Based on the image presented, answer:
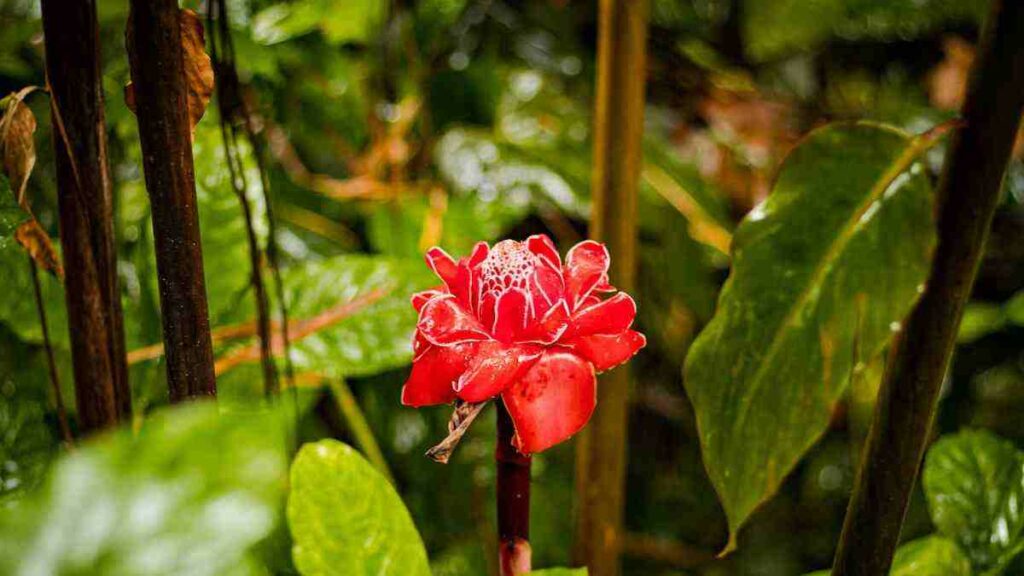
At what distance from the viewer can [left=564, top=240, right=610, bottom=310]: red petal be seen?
351mm

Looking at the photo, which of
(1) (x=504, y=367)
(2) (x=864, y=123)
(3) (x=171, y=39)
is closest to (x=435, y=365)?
(1) (x=504, y=367)

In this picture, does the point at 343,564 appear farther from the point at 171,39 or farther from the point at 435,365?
the point at 171,39

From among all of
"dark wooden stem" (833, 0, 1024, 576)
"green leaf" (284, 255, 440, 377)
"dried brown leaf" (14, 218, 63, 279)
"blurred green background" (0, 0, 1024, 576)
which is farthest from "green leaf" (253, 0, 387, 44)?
"dark wooden stem" (833, 0, 1024, 576)

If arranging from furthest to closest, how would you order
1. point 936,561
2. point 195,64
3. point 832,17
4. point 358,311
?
point 832,17, point 358,311, point 936,561, point 195,64

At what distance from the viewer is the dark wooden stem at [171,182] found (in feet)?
0.88

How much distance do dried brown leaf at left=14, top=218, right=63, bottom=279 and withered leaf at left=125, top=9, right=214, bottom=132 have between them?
0.29 feet

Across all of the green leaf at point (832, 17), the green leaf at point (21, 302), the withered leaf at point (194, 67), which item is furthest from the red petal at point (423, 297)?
the green leaf at point (832, 17)

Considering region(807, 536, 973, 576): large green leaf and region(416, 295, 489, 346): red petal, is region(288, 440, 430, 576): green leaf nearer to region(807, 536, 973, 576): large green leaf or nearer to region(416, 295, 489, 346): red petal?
region(416, 295, 489, 346): red petal

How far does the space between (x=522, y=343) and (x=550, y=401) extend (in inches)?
1.1

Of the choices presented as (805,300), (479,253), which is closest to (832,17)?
(805,300)

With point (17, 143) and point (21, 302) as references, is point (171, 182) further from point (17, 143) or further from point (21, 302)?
point (21, 302)

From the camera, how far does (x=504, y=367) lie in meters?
0.30

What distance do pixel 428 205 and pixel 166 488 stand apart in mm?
653

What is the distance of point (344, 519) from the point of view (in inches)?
12.7
